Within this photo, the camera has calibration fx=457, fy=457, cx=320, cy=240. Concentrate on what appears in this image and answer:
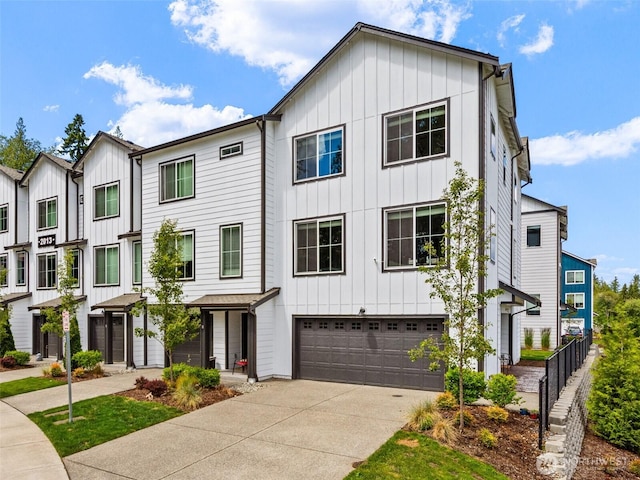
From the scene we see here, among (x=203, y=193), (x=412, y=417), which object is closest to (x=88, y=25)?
(x=203, y=193)

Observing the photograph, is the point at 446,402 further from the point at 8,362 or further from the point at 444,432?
the point at 8,362

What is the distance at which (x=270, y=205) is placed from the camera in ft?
52.2

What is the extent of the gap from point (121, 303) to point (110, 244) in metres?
3.68

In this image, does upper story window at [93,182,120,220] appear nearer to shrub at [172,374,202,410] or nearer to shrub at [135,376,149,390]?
shrub at [135,376,149,390]

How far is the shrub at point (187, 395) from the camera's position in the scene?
11.5 meters

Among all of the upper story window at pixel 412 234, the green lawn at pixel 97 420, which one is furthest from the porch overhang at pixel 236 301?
the upper story window at pixel 412 234

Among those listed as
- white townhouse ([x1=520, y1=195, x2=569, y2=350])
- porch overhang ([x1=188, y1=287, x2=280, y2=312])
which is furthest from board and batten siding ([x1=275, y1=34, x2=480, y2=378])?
white townhouse ([x1=520, y1=195, x2=569, y2=350])

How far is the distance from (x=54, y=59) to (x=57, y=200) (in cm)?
1052

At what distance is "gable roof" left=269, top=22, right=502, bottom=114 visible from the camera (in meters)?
12.4

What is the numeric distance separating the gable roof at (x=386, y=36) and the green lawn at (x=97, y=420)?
404 inches

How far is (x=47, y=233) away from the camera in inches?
960

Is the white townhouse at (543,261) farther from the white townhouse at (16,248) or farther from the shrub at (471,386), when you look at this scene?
the white townhouse at (16,248)

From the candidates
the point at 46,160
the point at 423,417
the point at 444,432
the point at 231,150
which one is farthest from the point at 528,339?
the point at 46,160

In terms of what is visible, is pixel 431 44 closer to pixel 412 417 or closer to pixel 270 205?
pixel 270 205
